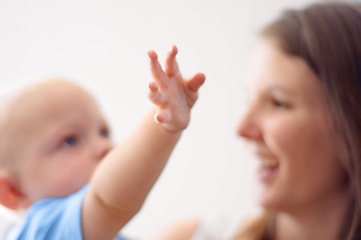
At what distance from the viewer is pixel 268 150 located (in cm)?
96

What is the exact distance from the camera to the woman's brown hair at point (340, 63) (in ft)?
2.91

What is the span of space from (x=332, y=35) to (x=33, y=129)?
610mm

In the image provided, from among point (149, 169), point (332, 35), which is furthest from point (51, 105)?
point (332, 35)

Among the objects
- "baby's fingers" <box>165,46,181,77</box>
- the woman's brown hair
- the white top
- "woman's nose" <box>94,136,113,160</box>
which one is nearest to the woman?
the woman's brown hair

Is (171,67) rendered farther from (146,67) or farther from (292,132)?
(146,67)

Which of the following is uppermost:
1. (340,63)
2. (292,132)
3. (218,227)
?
(340,63)

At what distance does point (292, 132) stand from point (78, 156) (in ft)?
1.38

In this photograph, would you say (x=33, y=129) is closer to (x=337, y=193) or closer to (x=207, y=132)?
(x=337, y=193)

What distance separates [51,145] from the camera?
78cm

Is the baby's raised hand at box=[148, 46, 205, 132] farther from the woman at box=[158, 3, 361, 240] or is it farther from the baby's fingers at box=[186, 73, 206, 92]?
the woman at box=[158, 3, 361, 240]

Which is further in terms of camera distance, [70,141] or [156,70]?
[70,141]

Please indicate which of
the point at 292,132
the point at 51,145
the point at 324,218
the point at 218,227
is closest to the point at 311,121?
the point at 292,132

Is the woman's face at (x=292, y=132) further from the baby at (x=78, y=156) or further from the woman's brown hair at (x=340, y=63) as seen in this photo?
the baby at (x=78, y=156)

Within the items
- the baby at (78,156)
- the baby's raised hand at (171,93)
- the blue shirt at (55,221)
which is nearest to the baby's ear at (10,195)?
the baby at (78,156)
